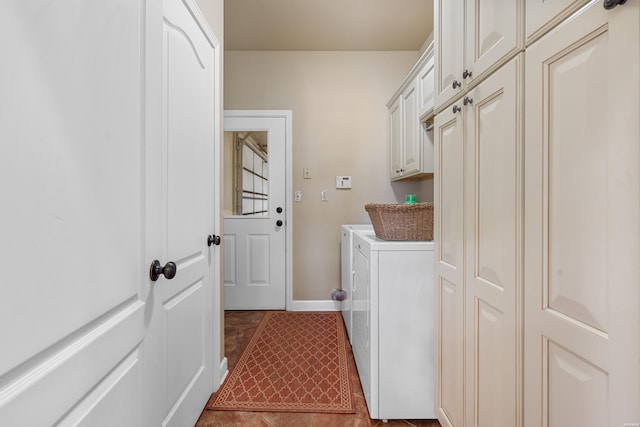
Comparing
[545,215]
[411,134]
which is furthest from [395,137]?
[545,215]

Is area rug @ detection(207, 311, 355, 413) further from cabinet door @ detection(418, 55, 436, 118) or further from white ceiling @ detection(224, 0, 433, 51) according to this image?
white ceiling @ detection(224, 0, 433, 51)

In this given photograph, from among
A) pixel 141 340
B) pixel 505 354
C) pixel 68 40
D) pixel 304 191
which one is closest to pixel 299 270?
pixel 304 191

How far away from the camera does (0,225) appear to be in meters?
0.47

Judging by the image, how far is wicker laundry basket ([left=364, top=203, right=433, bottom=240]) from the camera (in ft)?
4.69

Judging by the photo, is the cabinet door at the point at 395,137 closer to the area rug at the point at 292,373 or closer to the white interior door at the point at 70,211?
the area rug at the point at 292,373

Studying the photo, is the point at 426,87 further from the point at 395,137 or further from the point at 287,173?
the point at 287,173

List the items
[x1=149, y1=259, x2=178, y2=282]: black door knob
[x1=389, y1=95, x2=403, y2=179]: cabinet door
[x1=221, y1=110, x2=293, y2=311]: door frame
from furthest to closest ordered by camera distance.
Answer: [x1=221, y1=110, x2=293, y2=311]: door frame < [x1=389, y1=95, x2=403, y2=179]: cabinet door < [x1=149, y1=259, x2=178, y2=282]: black door knob

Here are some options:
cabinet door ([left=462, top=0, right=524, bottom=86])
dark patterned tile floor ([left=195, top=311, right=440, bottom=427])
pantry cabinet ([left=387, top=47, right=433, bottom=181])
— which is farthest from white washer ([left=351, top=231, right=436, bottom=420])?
pantry cabinet ([left=387, top=47, right=433, bottom=181])

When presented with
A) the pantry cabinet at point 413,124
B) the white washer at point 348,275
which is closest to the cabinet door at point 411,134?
the pantry cabinet at point 413,124

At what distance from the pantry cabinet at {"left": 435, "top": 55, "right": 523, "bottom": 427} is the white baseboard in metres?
1.74

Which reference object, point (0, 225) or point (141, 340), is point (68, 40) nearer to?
point (0, 225)

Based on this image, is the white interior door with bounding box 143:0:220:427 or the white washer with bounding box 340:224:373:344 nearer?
the white interior door with bounding box 143:0:220:427

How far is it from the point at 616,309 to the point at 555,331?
15 cm

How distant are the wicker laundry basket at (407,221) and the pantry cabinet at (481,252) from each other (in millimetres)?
249
